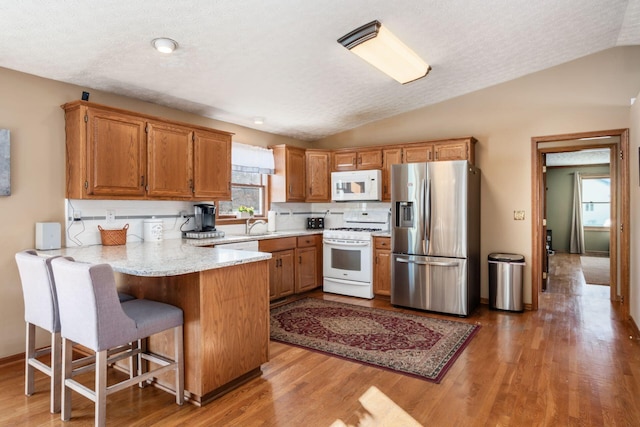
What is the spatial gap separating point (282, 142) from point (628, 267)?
4534 mm

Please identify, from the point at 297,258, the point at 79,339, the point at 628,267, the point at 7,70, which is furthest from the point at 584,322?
the point at 7,70

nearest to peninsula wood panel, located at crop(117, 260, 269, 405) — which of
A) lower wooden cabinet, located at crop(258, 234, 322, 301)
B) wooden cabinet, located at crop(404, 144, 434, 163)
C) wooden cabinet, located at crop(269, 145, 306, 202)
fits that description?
lower wooden cabinet, located at crop(258, 234, 322, 301)

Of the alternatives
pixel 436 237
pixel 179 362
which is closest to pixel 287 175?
pixel 436 237

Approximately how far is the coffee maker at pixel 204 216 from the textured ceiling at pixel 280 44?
1101 millimetres

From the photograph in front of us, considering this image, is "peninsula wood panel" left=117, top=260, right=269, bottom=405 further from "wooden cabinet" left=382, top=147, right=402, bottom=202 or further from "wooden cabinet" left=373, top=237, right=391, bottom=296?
"wooden cabinet" left=382, top=147, right=402, bottom=202

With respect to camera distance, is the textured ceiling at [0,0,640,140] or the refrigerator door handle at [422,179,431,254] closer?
the textured ceiling at [0,0,640,140]

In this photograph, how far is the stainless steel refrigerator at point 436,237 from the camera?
4039 mm

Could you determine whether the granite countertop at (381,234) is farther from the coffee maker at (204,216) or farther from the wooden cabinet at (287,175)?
the coffee maker at (204,216)

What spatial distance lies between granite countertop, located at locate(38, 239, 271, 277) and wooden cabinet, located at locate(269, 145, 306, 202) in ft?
7.88

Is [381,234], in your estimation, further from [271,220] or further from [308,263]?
[271,220]

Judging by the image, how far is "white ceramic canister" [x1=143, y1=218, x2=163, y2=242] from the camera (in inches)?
144

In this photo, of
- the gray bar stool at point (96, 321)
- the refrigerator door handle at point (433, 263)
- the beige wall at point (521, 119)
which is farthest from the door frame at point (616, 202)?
the gray bar stool at point (96, 321)

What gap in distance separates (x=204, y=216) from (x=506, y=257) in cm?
350

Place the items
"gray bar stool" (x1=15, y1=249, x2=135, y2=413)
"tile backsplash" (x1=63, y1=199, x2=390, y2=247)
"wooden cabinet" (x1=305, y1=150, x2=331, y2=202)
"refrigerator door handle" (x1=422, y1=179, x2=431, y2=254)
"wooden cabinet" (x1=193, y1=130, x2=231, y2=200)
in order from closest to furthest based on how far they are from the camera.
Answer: "gray bar stool" (x1=15, y1=249, x2=135, y2=413), "tile backsplash" (x1=63, y1=199, x2=390, y2=247), "wooden cabinet" (x1=193, y1=130, x2=231, y2=200), "refrigerator door handle" (x1=422, y1=179, x2=431, y2=254), "wooden cabinet" (x1=305, y1=150, x2=331, y2=202)
